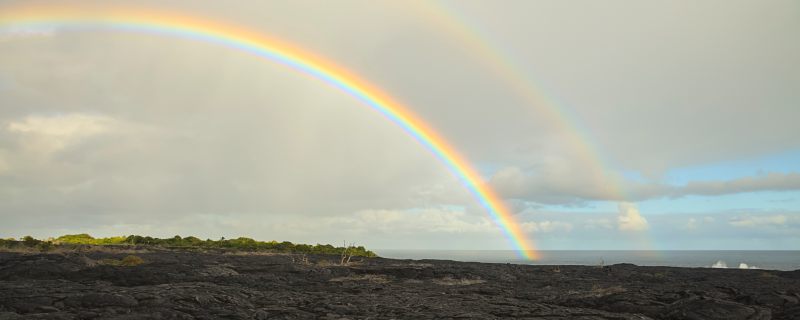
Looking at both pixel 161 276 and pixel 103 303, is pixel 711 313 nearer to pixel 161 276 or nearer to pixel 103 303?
pixel 103 303

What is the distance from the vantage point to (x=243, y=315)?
14562mm

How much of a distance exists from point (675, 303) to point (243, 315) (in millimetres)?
13944

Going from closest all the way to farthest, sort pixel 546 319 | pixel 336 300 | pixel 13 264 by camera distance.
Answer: pixel 546 319, pixel 336 300, pixel 13 264

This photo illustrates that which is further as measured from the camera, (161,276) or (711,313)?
(161,276)

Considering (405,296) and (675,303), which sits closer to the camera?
(675,303)

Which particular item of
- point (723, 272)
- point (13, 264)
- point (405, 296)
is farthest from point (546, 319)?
point (13, 264)

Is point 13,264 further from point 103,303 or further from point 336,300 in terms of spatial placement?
point 336,300

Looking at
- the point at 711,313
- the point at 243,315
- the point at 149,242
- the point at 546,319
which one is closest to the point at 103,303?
the point at 243,315

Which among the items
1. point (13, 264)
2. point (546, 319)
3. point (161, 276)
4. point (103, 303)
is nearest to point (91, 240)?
point (13, 264)

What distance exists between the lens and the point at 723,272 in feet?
106

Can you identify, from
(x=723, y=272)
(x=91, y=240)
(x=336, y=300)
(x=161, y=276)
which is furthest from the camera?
(x=91, y=240)

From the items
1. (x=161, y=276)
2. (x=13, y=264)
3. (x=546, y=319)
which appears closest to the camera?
(x=546, y=319)

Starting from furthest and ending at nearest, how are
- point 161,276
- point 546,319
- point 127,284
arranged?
1. point 161,276
2. point 127,284
3. point 546,319

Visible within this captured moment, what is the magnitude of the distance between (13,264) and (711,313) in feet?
107
